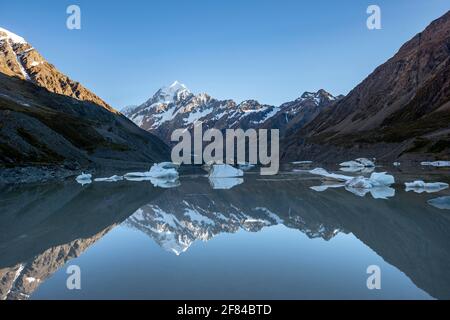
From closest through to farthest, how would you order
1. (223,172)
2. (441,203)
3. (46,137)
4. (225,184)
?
(441,203) → (225,184) → (223,172) → (46,137)

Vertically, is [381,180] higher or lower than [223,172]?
lower

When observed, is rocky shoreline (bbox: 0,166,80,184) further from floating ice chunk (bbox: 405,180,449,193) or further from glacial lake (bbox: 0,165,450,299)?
floating ice chunk (bbox: 405,180,449,193)

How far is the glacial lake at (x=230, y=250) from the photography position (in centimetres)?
1234

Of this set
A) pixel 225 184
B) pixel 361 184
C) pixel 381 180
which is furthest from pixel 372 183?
pixel 225 184

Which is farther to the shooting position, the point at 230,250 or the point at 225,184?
the point at 225,184

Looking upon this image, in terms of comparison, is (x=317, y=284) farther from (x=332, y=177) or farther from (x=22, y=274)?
(x=332, y=177)

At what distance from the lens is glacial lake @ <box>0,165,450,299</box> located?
40.5 feet

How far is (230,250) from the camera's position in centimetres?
1836

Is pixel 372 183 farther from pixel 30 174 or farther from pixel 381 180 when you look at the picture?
pixel 30 174

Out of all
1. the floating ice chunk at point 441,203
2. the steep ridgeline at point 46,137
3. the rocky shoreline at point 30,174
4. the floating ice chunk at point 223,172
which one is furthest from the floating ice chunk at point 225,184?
the steep ridgeline at point 46,137

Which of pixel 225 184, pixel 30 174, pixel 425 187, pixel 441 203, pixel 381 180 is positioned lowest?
pixel 441 203

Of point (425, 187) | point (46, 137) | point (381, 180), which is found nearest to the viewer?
point (425, 187)

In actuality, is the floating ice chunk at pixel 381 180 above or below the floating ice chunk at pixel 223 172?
below

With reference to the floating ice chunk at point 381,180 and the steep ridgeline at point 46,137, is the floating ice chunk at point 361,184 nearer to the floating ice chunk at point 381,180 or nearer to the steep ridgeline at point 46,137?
the floating ice chunk at point 381,180
